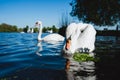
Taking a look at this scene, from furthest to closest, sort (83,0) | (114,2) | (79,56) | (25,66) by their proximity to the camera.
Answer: (83,0) < (114,2) < (79,56) < (25,66)

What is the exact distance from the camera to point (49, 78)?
27.4 ft

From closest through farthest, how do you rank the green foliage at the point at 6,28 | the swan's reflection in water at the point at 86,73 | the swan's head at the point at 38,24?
the swan's reflection in water at the point at 86,73 → the swan's head at the point at 38,24 → the green foliage at the point at 6,28

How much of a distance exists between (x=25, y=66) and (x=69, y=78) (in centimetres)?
265

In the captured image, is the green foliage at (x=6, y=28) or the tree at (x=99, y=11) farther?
the green foliage at (x=6, y=28)

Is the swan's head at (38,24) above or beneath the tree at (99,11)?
beneath

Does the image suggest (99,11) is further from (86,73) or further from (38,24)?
(86,73)

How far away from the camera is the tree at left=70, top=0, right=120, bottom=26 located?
46938 millimetres

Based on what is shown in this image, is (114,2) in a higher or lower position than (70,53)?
higher

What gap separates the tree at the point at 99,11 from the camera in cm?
4694

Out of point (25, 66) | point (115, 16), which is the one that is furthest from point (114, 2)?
point (25, 66)

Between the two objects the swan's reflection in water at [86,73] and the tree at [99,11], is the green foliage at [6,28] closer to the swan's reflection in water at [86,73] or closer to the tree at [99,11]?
the tree at [99,11]

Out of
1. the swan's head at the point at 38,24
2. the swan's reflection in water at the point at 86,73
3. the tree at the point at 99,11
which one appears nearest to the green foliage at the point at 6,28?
the tree at the point at 99,11

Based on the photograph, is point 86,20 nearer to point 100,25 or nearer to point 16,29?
point 100,25

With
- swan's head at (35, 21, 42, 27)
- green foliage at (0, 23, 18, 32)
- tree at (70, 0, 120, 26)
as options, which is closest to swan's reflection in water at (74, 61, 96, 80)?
swan's head at (35, 21, 42, 27)
